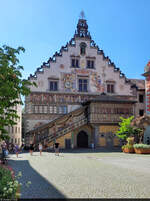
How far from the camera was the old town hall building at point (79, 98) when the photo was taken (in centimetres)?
3294

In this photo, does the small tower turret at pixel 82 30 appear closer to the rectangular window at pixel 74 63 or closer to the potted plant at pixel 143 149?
the rectangular window at pixel 74 63

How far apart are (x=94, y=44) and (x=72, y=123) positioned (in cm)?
1460

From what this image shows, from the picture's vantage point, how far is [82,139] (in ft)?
117

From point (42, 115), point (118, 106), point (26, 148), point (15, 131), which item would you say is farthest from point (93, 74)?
point (15, 131)

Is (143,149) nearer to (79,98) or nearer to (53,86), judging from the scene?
(79,98)

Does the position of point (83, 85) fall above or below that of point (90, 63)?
below

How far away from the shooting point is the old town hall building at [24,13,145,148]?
108 ft

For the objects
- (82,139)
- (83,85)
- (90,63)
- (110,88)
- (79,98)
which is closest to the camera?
(82,139)

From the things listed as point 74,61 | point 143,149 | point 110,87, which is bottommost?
point 143,149

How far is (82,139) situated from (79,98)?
6252 millimetres

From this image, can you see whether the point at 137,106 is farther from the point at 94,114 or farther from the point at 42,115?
the point at 42,115

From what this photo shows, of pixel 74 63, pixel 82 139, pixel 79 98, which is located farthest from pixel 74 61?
pixel 82 139

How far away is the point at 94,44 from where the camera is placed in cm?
3991

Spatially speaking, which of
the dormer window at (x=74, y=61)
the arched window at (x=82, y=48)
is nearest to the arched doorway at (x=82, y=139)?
the dormer window at (x=74, y=61)
